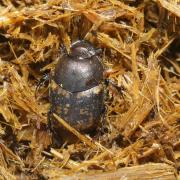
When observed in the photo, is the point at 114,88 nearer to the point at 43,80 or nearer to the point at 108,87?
the point at 108,87

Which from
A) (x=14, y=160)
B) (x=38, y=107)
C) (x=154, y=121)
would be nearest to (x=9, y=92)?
(x=38, y=107)

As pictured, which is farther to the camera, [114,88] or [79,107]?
[114,88]

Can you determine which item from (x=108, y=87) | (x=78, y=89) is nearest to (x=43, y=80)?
(x=78, y=89)

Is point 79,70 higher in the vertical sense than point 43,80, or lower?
higher

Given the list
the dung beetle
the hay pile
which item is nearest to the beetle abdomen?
the dung beetle

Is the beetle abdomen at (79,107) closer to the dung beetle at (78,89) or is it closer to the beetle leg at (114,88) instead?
the dung beetle at (78,89)
